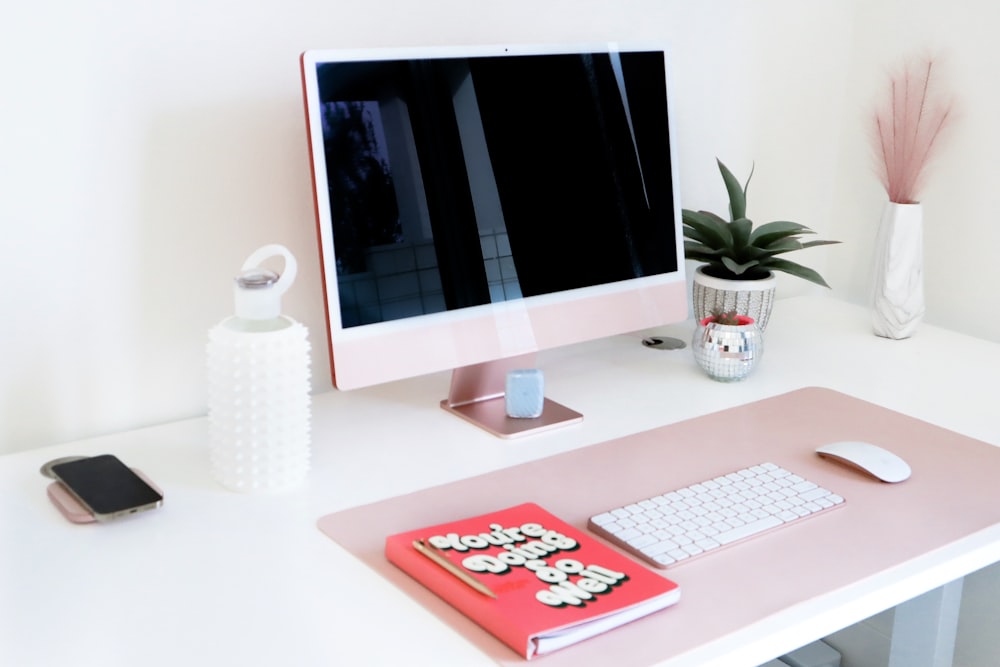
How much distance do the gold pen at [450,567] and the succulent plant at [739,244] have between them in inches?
30.8

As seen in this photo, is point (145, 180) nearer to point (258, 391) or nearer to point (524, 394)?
point (258, 391)

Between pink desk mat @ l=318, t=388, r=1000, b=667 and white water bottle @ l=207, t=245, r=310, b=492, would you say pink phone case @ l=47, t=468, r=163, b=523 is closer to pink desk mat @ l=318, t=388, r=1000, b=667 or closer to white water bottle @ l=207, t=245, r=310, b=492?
white water bottle @ l=207, t=245, r=310, b=492

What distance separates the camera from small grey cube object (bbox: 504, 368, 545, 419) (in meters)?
1.29

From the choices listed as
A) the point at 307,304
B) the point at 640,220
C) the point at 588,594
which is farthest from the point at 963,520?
the point at 307,304

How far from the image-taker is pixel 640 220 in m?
1.41

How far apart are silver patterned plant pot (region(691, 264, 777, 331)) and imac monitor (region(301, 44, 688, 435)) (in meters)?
0.15

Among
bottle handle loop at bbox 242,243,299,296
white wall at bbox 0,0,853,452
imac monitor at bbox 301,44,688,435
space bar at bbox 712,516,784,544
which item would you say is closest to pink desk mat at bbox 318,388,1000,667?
space bar at bbox 712,516,784,544

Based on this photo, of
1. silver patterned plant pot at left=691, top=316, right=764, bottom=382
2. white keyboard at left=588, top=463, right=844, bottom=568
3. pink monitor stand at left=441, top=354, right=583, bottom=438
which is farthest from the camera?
silver patterned plant pot at left=691, top=316, right=764, bottom=382

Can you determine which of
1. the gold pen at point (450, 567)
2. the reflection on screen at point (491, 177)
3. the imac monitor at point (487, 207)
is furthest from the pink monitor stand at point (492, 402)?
the gold pen at point (450, 567)

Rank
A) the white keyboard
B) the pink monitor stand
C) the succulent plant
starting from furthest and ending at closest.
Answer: the succulent plant → the pink monitor stand → the white keyboard

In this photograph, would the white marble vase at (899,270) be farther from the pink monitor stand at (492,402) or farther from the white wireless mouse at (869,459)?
the pink monitor stand at (492,402)

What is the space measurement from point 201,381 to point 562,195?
1.66ft

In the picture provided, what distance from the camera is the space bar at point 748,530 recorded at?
100cm

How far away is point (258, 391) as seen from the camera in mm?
1084
